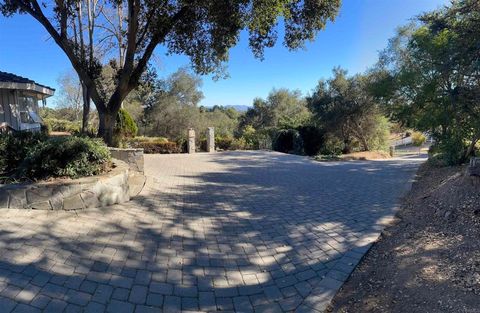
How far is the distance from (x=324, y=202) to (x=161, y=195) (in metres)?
3.18

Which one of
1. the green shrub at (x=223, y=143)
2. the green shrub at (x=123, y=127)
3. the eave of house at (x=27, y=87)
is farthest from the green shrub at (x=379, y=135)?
the eave of house at (x=27, y=87)

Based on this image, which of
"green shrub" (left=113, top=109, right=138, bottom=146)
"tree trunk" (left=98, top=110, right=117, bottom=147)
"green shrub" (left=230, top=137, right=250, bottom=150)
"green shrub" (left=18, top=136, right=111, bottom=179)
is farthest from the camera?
"green shrub" (left=230, top=137, right=250, bottom=150)

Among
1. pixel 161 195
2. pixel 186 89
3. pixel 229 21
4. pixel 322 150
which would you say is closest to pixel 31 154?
pixel 161 195

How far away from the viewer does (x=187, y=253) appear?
12.3ft

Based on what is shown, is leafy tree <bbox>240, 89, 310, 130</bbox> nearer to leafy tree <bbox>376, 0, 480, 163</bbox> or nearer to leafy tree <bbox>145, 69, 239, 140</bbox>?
leafy tree <bbox>145, 69, 239, 140</bbox>

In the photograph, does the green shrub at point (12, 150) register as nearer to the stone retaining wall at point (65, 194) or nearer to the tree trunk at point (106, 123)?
the stone retaining wall at point (65, 194)

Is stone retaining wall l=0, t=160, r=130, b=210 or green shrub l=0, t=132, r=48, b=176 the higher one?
green shrub l=0, t=132, r=48, b=176

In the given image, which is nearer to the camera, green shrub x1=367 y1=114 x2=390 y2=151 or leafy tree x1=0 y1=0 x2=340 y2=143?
leafy tree x1=0 y1=0 x2=340 y2=143

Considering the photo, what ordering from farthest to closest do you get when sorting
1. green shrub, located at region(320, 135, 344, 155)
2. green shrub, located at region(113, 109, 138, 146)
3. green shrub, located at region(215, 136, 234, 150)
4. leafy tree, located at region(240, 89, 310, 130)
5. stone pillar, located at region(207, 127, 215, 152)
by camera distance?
leafy tree, located at region(240, 89, 310, 130) → green shrub, located at region(320, 135, 344, 155) → green shrub, located at region(215, 136, 234, 150) → stone pillar, located at region(207, 127, 215, 152) → green shrub, located at region(113, 109, 138, 146)

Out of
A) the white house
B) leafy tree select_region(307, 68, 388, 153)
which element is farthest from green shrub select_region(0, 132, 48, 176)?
leafy tree select_region(307, 68, 388, 153)

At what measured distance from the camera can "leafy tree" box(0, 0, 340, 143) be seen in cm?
704

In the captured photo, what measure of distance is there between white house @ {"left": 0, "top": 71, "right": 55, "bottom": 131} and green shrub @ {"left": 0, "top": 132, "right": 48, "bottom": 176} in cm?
304

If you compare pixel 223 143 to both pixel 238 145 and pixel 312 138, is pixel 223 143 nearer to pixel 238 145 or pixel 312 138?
pixel 238 145

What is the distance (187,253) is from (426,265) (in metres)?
2.53
